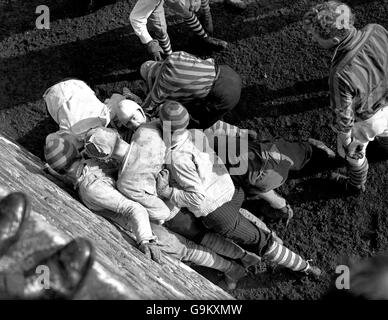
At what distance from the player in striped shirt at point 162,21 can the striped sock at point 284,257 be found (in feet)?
7.08

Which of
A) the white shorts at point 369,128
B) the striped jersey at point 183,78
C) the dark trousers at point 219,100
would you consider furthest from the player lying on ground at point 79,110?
the white shorts at point 369,128

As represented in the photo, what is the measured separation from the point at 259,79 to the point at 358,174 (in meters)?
1.41

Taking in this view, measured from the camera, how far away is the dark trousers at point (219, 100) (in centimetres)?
410

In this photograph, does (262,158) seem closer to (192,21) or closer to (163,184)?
(163,184)

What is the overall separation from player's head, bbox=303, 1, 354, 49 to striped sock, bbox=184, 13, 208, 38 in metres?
1.67

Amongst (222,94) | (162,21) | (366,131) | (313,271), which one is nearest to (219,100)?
(222,94)

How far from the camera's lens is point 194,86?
397cm

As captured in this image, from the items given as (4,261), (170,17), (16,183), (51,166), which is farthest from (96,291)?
(170,17)

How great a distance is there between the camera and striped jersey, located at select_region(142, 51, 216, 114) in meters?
3.86

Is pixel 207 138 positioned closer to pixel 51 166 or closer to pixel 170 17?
pixel 51 166

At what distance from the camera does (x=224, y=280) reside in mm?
4586

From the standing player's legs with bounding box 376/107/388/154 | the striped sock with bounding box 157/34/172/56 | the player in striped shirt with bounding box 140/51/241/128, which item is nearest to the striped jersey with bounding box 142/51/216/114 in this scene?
→ the player in striped shirt with bounding box 140/51/241/128

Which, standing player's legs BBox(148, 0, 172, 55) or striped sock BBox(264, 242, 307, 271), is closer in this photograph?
striped sock BBox(264, 242, 307, 271)

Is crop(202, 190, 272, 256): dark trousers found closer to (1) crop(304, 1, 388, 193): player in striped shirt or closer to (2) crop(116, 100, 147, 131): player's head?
(2) crop(116, 100, 147, 131): player's head
